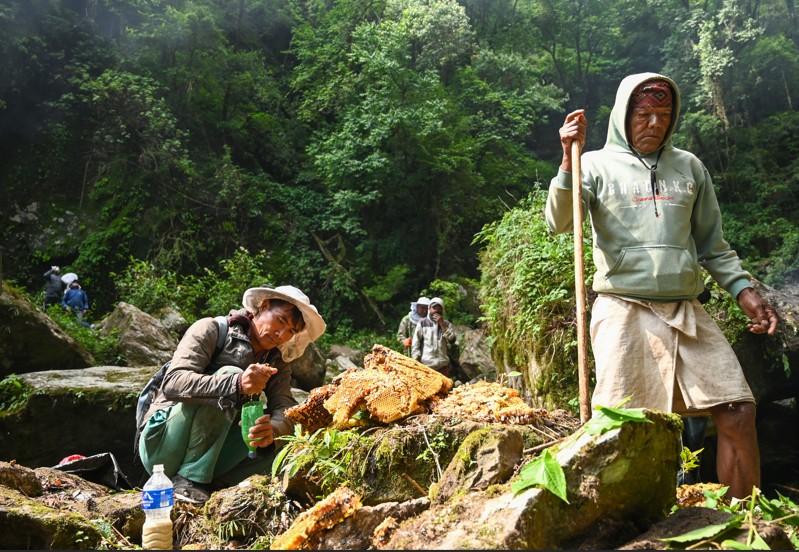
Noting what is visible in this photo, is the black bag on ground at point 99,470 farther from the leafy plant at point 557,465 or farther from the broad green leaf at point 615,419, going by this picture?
the broad green leaf at point 615,419

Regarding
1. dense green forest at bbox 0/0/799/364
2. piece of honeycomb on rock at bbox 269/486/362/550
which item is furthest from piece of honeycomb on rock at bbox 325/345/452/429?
dense green forest at bbox 0/0/799/364

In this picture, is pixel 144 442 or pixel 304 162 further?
pixel 304 162

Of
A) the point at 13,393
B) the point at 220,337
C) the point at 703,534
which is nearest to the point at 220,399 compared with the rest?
the point at 220,337

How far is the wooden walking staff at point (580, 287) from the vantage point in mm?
2424

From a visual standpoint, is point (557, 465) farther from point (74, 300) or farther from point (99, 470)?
point (74, 300)

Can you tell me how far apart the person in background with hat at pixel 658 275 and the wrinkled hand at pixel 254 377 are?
1584 millimetres

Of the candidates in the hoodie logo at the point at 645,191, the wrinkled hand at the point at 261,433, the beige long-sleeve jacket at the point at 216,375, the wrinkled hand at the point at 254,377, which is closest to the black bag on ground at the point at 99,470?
the beige long-sleeve jacket at the point at 216,375

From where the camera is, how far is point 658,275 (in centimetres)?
290

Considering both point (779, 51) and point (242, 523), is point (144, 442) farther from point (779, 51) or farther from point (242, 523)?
point (779, 51)

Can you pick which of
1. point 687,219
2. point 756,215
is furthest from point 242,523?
point 756,215

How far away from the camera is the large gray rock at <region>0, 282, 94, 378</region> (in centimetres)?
770

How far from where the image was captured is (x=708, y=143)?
1789 cm

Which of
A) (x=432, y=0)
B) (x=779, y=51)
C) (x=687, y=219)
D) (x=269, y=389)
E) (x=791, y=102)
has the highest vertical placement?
(x=432, y=0)

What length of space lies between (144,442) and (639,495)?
262cm
